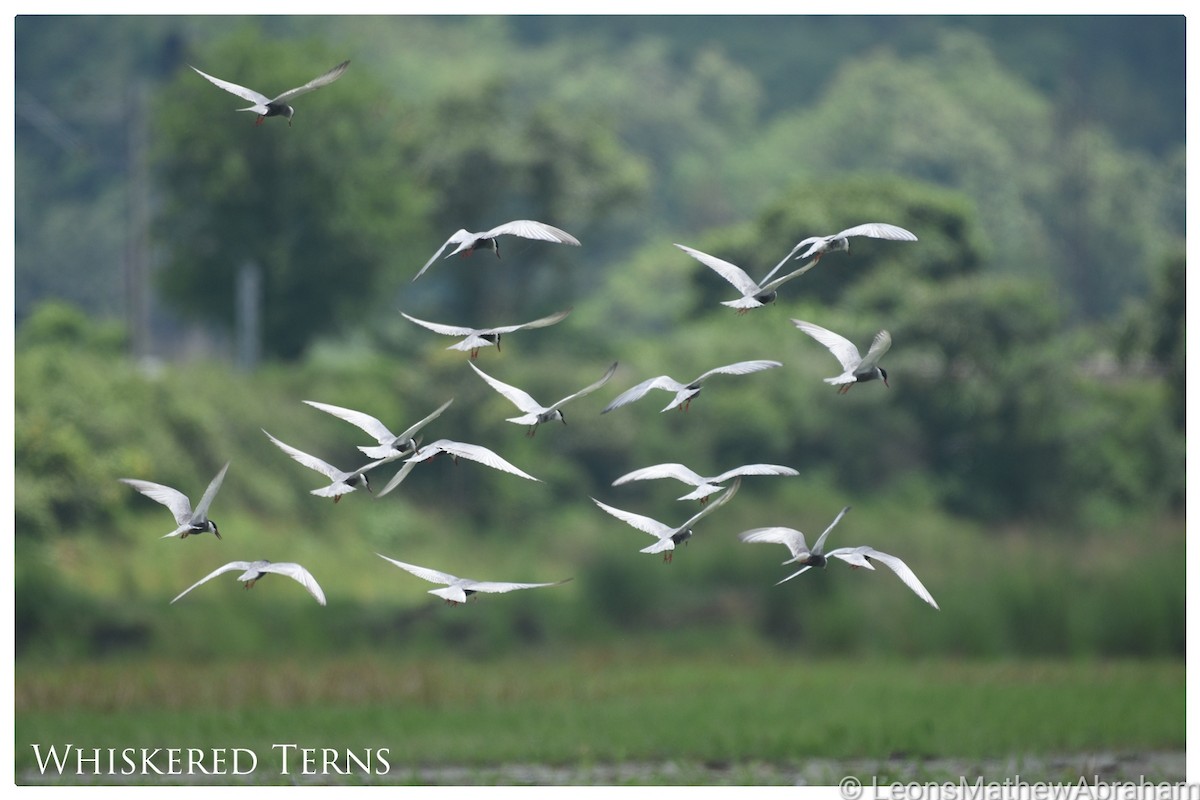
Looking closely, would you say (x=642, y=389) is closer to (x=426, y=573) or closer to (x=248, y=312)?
(x=426, y=573)

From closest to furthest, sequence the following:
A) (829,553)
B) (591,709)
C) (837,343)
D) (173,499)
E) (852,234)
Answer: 1. (829,553)
2. (852,234)
3. (837,343)
4. (173,499)
5. (591,709)

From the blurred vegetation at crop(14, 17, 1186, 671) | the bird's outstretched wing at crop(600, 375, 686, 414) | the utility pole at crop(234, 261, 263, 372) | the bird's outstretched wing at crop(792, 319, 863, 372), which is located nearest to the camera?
the bird's outstretched wing at crop(600, 375, 686, 414)

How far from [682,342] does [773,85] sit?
30.2 metres

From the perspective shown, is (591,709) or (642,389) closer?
(642,389)

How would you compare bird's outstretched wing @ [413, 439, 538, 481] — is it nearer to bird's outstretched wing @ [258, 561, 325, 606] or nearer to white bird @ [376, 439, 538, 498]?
white bird @ [376, 439, 538, 498]

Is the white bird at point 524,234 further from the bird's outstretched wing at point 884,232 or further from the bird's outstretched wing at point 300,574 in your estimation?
the bird's outstretched wing at point 300,574

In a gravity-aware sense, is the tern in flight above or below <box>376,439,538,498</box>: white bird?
above

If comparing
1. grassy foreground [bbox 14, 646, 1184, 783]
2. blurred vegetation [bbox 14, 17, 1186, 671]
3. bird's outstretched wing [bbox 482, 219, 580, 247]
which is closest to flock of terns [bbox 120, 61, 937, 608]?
bird's outstretched wing [bbox 482, 219, 580, 247]

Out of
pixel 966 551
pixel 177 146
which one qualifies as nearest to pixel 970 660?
pixel 966 551

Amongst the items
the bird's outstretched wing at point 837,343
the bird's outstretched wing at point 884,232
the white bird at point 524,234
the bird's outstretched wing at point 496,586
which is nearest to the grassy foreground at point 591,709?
the bird's outstretched wing at point 496,586

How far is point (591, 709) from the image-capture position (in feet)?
62.3

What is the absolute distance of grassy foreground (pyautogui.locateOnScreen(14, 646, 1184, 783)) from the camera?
17.0m

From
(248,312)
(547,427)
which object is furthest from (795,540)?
(248,312)

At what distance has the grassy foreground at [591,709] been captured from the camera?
1697 cm
